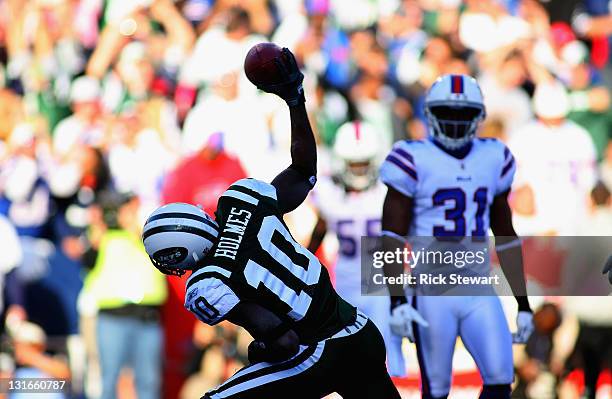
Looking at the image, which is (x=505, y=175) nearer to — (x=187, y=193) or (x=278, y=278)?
(x=278, y=278)

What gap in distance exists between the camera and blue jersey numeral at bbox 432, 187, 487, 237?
774 centimetres

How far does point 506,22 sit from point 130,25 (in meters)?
3.44

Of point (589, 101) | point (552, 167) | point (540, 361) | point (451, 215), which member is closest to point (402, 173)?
point (451, 215)

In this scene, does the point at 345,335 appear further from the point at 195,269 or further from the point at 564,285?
the point at 564,285

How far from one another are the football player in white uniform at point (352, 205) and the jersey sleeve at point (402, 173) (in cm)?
207

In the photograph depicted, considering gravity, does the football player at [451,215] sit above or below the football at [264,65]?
below

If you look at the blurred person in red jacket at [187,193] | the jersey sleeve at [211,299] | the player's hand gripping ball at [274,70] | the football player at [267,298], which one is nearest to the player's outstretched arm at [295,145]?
the player's hand gripping ball at [274,70]

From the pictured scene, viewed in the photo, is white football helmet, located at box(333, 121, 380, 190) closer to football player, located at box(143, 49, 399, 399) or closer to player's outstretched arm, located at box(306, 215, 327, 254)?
player's outstretched arm, located at box(306, 215, 327, 254)

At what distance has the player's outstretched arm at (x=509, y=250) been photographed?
7812 millimetres

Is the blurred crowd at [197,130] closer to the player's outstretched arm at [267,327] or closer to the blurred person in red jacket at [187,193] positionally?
the blurred person in red jacket at [187,193]

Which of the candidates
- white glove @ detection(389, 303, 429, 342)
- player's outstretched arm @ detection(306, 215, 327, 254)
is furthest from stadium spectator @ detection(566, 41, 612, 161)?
white glove @ detection(389, 303, 429, 342)

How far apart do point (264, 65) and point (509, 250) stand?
202 cm

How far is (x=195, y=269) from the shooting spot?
19.5 feet

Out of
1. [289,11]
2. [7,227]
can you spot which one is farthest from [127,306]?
[289,11]
